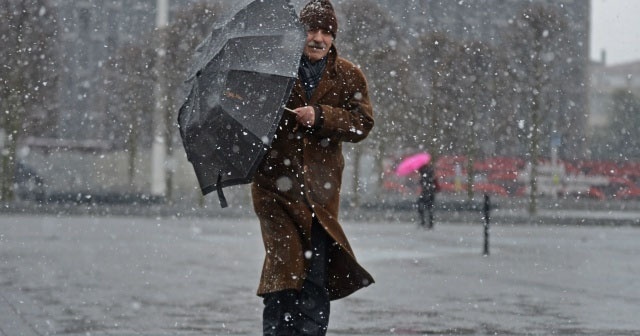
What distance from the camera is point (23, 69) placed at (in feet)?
109

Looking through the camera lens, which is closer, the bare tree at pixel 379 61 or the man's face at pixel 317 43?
the man's face at pixel 317 43

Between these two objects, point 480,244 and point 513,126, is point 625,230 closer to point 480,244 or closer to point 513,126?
point 480,244

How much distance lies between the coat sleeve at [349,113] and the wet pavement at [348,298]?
2.62 m

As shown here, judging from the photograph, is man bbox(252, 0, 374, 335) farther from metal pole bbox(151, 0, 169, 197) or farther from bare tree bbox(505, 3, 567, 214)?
→ metal pole bbox(151, 0, 169, 197)

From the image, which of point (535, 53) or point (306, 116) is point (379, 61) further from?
point (306, 116)

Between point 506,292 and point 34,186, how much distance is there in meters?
29.8

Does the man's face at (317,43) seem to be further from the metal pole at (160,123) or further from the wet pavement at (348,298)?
the metal pole at (160,123)

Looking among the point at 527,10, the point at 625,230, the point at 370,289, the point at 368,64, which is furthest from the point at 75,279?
the point at 527,10

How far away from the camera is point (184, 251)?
1528 centimetres

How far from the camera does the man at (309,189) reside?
492 cm

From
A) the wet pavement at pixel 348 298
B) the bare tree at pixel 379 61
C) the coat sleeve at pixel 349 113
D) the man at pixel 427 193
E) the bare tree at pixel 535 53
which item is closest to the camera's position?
the coat sleeve at pixel 349 113

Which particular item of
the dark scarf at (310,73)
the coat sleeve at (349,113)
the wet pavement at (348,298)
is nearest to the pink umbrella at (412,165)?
the wet pavement at (348,298)

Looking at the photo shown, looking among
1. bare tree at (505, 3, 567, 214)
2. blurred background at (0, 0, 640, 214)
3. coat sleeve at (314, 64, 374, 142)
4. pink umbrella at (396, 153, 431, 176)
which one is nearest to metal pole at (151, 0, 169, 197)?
blurred background at (0, 0, 640, 214)

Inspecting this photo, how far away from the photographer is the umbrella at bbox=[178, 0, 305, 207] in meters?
4.72
